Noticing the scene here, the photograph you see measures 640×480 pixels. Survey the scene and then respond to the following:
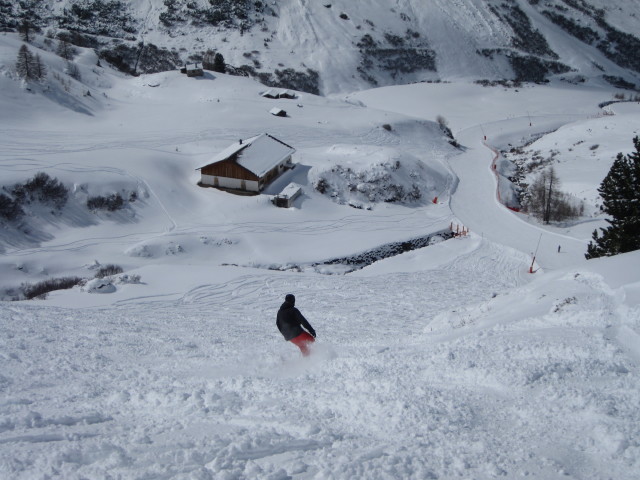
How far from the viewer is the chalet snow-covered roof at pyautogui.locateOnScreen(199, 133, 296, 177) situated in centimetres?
4125

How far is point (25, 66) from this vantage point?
52.4 meters

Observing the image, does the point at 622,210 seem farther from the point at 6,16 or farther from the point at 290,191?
the point at 6,16

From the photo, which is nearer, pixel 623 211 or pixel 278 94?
pixel 623 211

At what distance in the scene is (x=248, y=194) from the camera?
41.3 metres

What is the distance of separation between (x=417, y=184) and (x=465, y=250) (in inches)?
514

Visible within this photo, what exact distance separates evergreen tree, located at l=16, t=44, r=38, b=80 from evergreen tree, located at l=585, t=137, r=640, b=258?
53888mm

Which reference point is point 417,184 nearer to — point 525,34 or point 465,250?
point 465,250

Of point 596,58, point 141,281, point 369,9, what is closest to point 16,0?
point 369,9

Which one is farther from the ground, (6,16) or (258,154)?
(6,16)

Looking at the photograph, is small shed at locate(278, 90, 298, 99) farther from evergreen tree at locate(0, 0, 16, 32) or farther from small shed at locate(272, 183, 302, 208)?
evergreen tree at locate(0, 0, 16, 32)

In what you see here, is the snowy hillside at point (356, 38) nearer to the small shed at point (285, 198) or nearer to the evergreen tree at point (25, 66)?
the evergreen tree at point (25, 66)

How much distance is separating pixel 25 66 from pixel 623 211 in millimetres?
55483

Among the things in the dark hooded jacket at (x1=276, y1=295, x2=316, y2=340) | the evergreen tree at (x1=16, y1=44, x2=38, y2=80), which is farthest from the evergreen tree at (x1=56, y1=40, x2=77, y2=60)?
the dark hooded jacket at (x1=276, y1=295, x2=316, y2=340)

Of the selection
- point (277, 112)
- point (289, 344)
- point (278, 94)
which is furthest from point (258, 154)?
point (289, 344)
